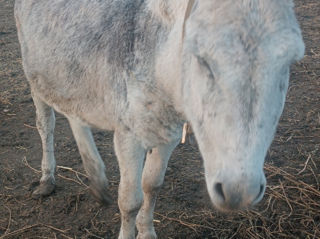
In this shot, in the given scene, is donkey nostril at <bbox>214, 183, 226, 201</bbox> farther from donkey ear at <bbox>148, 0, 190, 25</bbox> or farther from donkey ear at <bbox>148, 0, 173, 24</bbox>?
donkey ear at <bbox>148, 0, 173, 24</bbox>

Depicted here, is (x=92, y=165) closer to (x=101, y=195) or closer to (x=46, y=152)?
(x=101, y=195)

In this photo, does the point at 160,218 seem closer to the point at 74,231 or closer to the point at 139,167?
the point at 74,231

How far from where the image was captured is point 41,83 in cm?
298

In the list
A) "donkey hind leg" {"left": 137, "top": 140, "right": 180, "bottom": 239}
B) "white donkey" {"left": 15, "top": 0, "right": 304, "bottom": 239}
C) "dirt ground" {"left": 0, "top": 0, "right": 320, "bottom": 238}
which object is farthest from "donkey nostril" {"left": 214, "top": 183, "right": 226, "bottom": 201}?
"dirt ground" {"left": 0, "top": 0, "right": 320, "bottom": 238}

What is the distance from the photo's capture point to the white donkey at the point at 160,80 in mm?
1446

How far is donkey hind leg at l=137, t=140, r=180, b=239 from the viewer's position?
2.81 metres

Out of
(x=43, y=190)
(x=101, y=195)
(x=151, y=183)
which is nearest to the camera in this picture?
(x=151, y=183)

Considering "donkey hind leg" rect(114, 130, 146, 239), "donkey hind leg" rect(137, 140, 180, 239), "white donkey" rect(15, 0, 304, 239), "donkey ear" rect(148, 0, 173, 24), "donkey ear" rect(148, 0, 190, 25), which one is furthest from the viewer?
"donkey hind leg" rect(137, 140, 180, 239)

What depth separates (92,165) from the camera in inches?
123

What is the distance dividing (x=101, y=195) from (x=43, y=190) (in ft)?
2.05

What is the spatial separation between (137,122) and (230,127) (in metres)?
0.94

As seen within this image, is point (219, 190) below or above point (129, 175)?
above

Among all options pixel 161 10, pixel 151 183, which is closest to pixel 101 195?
pixel 151 183

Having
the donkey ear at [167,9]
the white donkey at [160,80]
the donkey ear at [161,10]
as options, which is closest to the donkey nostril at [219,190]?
the white donkey at [160,80]
